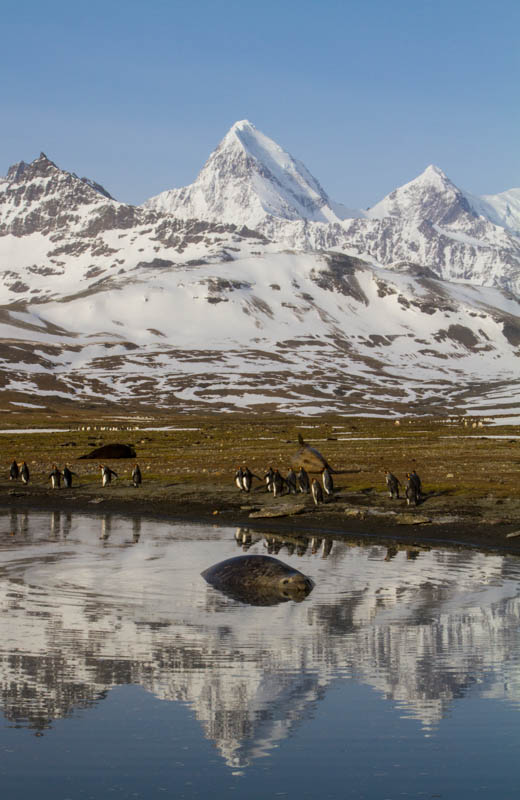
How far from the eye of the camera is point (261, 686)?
15.2 m

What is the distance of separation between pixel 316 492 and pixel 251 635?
24080 mm

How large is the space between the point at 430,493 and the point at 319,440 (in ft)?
186

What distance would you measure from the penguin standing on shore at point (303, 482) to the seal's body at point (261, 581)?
2181 cm

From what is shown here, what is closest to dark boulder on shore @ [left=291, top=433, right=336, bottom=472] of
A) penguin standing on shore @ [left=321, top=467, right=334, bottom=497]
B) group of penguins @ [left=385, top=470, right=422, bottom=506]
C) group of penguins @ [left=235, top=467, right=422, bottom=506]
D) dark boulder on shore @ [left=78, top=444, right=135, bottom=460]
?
group of penguins @ [left=235, top=467, right=422, bottom=506]

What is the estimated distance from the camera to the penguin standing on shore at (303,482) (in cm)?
4688

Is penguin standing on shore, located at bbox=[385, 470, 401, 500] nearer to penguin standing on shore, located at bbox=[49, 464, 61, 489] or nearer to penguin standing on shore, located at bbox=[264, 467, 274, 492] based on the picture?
penguin standing on shore, located at bbox=[264, 467, 274, 492]

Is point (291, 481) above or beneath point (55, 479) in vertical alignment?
above

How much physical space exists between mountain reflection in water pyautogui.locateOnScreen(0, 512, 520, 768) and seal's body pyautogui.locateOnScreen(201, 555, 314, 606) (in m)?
0.54

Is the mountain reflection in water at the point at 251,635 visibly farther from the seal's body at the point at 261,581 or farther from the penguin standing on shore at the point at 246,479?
the penguin standing on shore at the point at 246,479

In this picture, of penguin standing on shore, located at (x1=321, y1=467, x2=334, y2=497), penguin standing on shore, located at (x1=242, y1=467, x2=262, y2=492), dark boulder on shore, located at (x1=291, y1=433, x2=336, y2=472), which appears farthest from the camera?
dark boulder on shore, located at (x1=291, y1=433, x2=336, y2=472)

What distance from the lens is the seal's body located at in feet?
77.2

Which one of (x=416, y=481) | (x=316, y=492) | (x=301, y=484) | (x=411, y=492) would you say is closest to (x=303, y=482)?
(x=301, y=484)

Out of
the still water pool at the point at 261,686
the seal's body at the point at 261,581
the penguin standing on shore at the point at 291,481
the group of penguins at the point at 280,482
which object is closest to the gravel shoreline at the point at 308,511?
the group of penguins at the point at 280,482

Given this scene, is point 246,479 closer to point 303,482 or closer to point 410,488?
point 303,482
